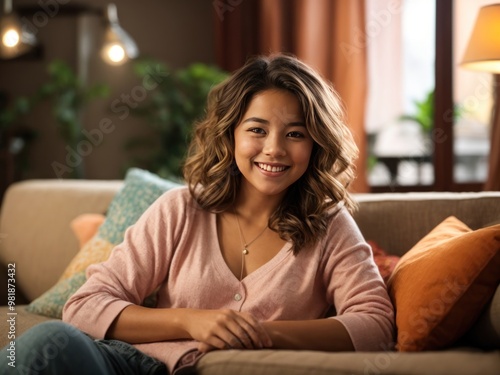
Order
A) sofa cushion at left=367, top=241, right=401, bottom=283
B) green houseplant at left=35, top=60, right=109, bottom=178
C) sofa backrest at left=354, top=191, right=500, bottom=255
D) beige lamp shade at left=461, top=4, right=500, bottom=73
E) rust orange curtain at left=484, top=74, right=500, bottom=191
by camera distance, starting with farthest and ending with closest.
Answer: green houseplant at left=35, top=60, right=109, bottom=178 < rust orange curtain at left=484, top=74, right=500, bottom=191 < beige lamp shade at left=461, top=4, right=500, bottom=73 < sofa backrest at left=354, top=191, right=500, bottom=255 < sofa cushion at left=367, top=241, right=401, bottom=283

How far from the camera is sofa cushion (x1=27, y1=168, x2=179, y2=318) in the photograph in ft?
7.63

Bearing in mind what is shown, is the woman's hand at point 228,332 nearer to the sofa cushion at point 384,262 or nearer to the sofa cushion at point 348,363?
the sofa cushion at point 348,363

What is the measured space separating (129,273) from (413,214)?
91 cm

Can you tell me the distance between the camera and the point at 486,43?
8.85 ft

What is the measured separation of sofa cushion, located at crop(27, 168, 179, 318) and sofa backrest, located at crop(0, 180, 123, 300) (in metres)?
0.32

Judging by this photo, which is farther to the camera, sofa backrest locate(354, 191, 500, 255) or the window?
the window

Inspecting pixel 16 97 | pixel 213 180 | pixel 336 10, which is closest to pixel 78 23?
pixel 16 97

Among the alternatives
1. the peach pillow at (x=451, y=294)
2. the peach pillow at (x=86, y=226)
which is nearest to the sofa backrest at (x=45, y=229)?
the peach pillow at (x=86, y=226)

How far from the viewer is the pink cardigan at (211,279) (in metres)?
1.80

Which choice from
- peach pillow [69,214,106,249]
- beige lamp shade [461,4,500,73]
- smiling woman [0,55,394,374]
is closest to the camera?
smiling woman [0,55,394,374]

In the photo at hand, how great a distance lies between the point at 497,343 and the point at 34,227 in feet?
5.82

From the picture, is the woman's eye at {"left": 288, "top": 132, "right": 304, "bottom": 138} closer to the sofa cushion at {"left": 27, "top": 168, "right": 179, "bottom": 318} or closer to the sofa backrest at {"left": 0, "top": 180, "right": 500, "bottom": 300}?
the sofa backrest at {"left": 0, "top": 180, "right": 500, "bottom": 300}

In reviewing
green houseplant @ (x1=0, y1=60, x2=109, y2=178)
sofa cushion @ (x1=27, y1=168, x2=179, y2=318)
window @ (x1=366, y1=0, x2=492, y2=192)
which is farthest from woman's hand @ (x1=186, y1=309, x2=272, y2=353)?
green houseplant @ (x1=0, y1=60, x2=109, y2=178)

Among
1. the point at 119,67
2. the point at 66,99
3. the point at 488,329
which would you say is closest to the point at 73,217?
the point at 488,329
